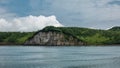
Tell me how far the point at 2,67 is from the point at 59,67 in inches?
614

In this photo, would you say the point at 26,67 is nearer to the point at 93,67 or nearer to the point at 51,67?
the point at 51,67

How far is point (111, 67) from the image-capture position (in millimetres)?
86000

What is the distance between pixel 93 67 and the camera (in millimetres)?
87062

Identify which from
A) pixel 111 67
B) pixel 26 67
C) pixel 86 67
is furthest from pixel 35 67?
pixel 111 67

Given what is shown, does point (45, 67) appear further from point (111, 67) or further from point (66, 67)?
point (111, 67)

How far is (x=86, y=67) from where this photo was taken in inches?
3428

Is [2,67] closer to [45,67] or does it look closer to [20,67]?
[20,67]

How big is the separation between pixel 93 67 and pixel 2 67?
81.0ft

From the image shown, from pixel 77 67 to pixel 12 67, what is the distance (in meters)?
17.9

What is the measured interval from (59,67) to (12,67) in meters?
12.9

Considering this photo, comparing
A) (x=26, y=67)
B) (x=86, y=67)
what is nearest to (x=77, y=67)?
(x=86, y=67)

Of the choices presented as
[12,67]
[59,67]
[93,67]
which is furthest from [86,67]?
[12,67]

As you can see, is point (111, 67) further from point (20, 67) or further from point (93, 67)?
point (20, 67)

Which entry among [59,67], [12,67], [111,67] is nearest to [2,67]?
[12,67]
